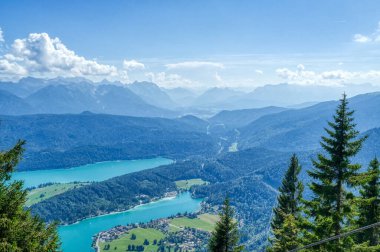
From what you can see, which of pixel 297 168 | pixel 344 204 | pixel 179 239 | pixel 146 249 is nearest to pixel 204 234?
pixel 179 239

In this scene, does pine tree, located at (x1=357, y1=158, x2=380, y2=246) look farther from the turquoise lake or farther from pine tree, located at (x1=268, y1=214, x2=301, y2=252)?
the turquoise lake

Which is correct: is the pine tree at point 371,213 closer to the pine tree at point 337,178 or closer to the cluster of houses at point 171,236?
the pine tree at point 337,178

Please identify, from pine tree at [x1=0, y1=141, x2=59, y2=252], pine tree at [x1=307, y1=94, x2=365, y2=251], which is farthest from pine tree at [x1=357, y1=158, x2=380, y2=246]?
pine tree at [x1=0, y1=141, x2=59, y2=252]

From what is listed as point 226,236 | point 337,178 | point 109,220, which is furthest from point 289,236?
point 109,220

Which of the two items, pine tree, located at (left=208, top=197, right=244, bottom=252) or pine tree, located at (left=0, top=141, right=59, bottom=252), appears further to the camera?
pine tree, located at (left=208, top=197, right=244, bottom=252)

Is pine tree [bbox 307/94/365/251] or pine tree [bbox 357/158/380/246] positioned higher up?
pine tree [bbox 307/94/365/251]

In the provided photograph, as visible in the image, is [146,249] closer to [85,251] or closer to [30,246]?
[85,251]
